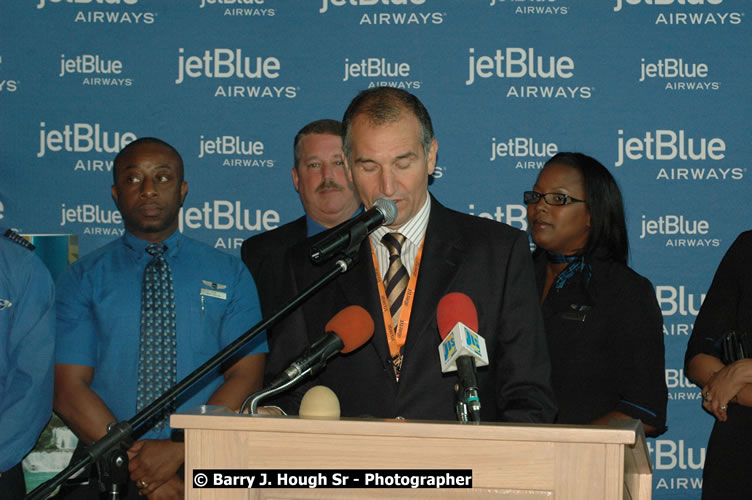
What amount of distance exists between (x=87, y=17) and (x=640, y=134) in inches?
125

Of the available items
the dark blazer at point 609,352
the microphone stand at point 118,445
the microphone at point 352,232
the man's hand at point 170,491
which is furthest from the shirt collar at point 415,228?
the man's hand at point 170,491

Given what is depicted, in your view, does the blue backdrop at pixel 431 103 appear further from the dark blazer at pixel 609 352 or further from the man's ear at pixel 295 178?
the dark blazer at pixel 609 352

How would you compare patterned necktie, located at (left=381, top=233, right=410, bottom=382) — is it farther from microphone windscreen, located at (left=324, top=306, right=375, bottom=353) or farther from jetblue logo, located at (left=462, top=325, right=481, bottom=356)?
jetblue logo, located at (left=462, top=325, right=481, bottom=356)

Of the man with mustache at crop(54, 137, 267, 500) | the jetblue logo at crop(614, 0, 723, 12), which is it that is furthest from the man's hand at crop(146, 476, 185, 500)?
the jetblue logo at crop(614, 0, 723, 12)

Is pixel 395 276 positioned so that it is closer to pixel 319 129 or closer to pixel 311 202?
pixel 311 202

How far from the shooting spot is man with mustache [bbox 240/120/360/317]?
4.11 meters

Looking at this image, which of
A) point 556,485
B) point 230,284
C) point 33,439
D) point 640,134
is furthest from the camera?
point 640,134

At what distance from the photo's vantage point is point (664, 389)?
357 cm

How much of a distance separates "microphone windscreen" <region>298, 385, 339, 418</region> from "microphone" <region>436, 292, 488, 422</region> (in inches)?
10.4

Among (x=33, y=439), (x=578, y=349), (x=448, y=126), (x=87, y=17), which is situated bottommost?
(x=33, y=439)

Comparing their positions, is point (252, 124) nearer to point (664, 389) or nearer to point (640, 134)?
point (640, 134)

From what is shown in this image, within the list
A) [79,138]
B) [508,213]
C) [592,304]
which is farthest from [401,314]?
[79,138]

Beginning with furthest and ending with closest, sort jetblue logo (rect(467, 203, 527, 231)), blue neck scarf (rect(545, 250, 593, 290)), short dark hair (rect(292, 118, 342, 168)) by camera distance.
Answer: jetblue logo (rect(467, 203, 527, 231)), short dark hair (rect(292, 118, 342, 168)), blue neck scarf (rect(545, 250, 593, 290))

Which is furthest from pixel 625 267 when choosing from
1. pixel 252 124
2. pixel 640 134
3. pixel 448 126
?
pixel 252 124
